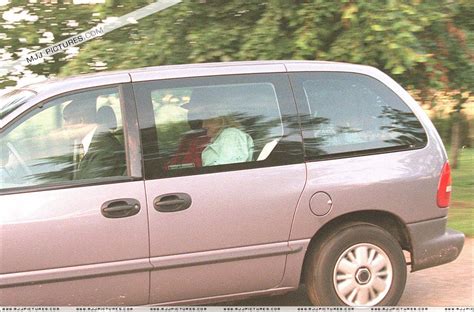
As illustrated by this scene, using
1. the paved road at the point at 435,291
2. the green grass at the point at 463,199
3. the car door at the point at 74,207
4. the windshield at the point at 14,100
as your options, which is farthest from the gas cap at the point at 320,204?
the green grass at the point at 463,199

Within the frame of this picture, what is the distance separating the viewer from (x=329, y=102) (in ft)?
17.0

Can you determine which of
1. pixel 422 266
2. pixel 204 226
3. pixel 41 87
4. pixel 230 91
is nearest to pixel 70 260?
pixel 204 226

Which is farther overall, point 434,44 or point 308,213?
point 434,44

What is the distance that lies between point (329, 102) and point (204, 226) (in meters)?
1.22

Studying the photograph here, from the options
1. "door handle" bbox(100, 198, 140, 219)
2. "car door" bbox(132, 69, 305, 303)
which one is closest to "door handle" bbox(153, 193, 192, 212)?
"car door" bbox(132, 69, 305, 303)

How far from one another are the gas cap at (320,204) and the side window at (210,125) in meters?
0.30

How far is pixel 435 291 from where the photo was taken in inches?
236

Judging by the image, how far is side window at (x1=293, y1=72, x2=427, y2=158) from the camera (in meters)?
5.12

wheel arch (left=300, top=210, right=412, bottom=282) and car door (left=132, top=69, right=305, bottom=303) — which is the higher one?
car door (left=132, top=69, right=305, bottom=303)

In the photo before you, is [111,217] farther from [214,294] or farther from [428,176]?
[428,176]

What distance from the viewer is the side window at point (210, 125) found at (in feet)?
15.7

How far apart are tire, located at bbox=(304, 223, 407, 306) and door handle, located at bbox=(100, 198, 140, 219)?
4.11ft

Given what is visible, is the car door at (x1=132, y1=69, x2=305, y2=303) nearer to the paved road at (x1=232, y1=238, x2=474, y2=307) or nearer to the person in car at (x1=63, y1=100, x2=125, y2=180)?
the person in car at (x1=63, y1=100, x2=125, y2=180)

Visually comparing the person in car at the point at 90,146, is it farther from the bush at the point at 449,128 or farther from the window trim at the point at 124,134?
the bush at the point at 449,128
